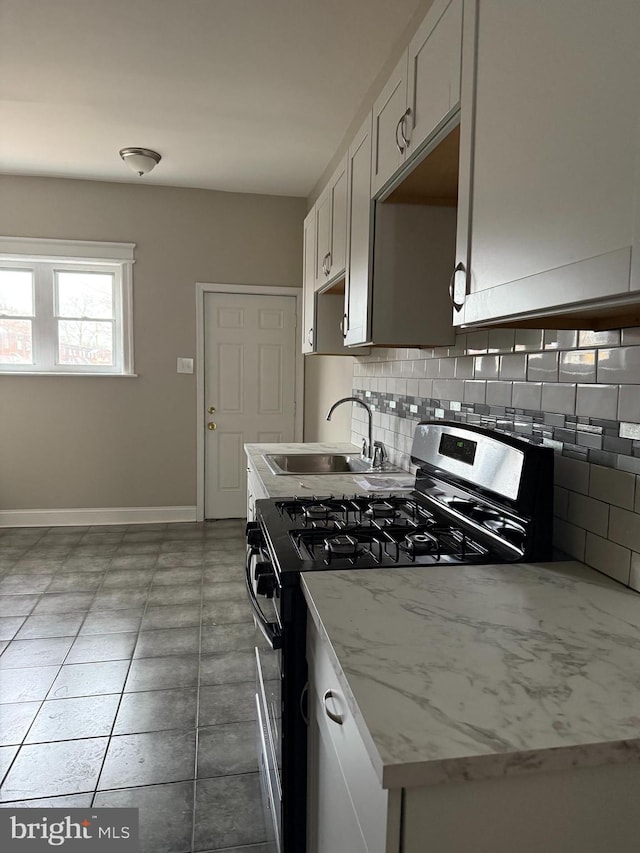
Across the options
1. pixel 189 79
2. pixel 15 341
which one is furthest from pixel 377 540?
pixel 15 341

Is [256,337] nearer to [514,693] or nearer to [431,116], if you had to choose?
[431,116]

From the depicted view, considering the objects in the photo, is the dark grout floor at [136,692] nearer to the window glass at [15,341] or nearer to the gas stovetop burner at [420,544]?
the gas stovetop burner at [420,544]

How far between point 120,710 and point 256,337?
344 centimetres

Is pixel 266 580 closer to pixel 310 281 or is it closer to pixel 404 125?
pixel 404 125

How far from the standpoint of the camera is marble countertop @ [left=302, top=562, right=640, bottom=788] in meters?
0.71

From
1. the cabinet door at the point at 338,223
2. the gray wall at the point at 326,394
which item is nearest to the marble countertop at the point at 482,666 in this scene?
the cabinet door at the point at 338,223

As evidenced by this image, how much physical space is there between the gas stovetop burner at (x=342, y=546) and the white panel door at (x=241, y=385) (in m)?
3.78

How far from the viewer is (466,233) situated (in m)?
1.27

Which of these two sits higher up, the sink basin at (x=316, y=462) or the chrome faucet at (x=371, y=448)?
the chrome faucet at (x=371, y=448)

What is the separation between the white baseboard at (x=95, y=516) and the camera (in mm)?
4859

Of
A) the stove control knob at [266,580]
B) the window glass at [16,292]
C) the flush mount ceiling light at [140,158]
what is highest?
the flush mount ceiling light at [140,158]

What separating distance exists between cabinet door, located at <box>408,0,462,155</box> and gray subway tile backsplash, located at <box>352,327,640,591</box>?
586 millimetres

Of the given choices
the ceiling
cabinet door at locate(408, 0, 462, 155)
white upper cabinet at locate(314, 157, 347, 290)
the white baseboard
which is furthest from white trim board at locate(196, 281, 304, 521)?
cabinet door at locate(408, 0, 462, 155)

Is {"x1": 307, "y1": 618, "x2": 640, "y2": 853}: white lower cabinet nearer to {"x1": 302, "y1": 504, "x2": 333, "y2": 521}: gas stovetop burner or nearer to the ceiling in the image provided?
{"x1": 302, "y1": 504, "x2": 333, "y2": 521}: gas stovetop burner
